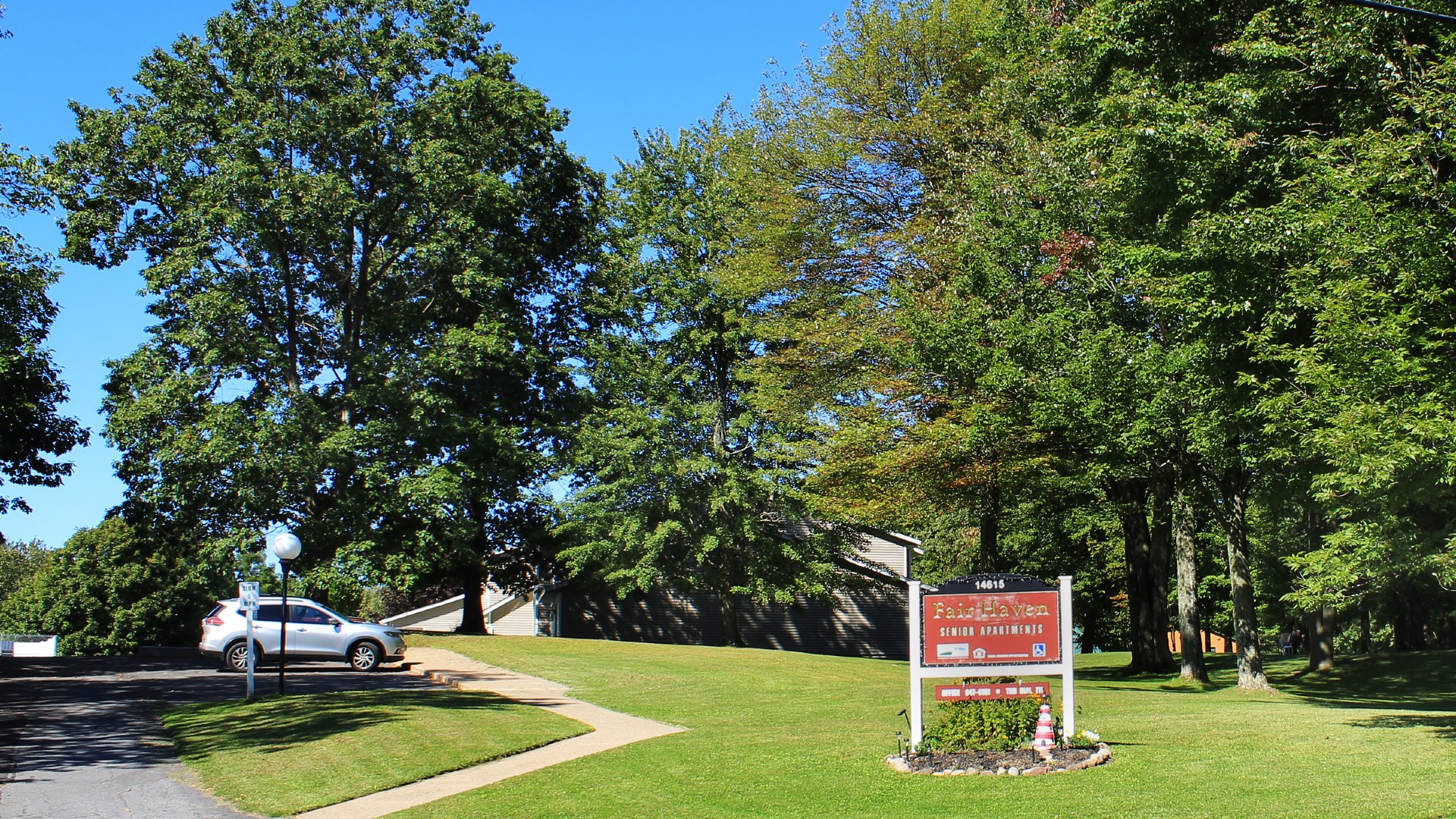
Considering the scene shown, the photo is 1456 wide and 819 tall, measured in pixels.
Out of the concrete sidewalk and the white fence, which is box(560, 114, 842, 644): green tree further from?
the white fence

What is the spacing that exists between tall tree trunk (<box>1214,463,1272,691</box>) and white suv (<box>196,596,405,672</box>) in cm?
1725

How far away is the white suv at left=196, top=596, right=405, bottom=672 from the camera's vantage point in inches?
891

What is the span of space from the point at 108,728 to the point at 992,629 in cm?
1232

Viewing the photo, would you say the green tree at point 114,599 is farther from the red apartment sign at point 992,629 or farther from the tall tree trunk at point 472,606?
the red apartment sign at point 992,629

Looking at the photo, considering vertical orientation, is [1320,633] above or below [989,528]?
below

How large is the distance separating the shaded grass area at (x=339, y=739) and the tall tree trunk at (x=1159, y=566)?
16390 mm

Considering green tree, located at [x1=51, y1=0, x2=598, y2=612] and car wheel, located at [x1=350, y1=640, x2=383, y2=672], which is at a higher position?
green tree, located at [x1=51, y1=0, x2=598, y2=612]

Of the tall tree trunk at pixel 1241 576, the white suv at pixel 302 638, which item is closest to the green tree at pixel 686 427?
the white suv at pixel 302 638

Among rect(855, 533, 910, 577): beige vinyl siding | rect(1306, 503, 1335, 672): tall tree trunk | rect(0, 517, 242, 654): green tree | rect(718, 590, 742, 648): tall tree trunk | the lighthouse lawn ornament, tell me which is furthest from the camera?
rect(0, 517, 242, 654): green tree

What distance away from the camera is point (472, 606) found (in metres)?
36.8

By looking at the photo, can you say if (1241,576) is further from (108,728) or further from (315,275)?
(315,275)

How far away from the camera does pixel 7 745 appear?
13680mm

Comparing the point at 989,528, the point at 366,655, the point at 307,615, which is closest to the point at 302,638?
the point at 307,615

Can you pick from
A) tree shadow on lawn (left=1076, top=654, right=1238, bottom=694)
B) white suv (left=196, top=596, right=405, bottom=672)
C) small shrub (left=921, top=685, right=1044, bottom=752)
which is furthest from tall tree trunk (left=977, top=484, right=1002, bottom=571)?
small shrub (left=921, top=685, right=1044, bottom=752)
